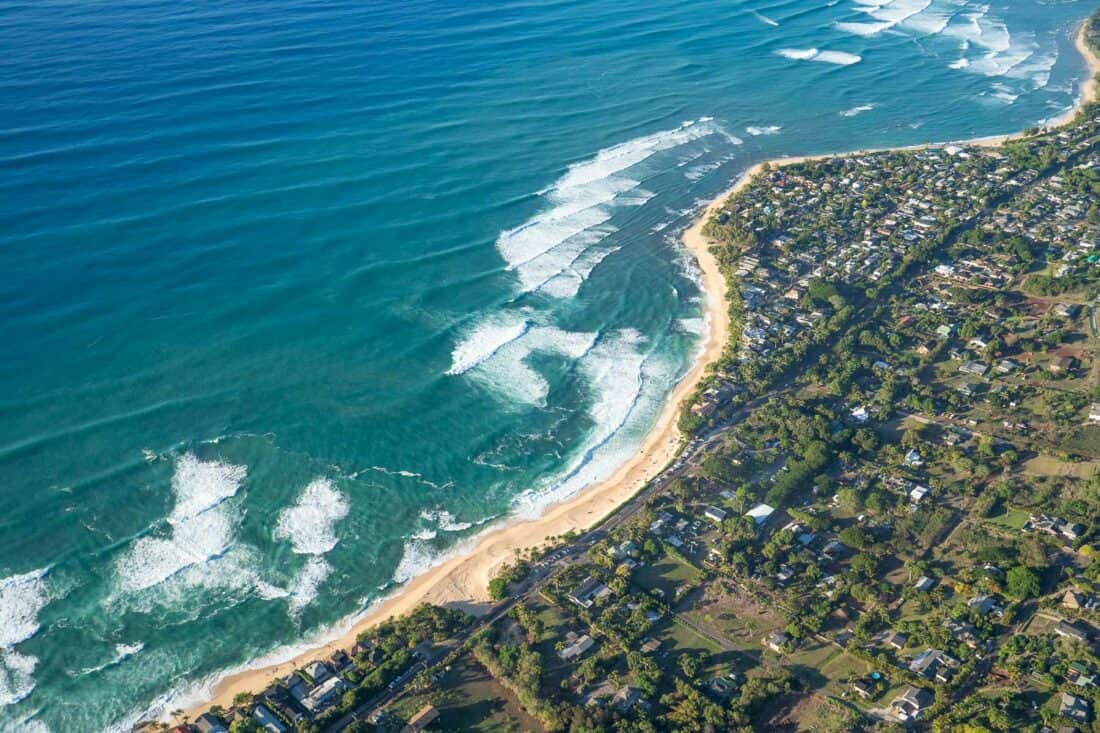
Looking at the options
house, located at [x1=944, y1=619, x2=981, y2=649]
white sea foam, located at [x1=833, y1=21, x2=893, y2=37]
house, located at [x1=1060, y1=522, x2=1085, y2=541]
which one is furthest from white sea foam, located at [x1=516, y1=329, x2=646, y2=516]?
white sea foam, located at [x1=833, y1=21, x2=893, y2=37]

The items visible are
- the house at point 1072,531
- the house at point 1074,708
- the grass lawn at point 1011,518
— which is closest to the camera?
the house at point 1074,708

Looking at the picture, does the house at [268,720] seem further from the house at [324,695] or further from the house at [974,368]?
the house at [974,368]

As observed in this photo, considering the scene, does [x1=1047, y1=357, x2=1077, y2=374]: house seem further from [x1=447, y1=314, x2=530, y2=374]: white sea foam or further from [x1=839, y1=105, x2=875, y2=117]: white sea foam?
[x1=839, y1=105, x2=875, y2=117]: white sea foam

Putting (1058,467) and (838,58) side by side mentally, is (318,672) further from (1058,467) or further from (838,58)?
(838,58)

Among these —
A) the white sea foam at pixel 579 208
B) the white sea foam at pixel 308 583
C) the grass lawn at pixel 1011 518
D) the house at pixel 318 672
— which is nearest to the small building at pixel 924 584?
the grass lawn at pixel 1011 518

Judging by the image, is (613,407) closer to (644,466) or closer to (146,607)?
(644,466)

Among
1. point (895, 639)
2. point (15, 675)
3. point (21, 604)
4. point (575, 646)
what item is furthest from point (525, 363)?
point (15, 675)
